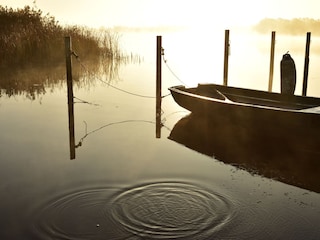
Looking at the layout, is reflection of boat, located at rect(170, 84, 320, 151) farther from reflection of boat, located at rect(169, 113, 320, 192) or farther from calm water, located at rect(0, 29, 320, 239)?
calm water, located at rect(0, 29, 320, 239)

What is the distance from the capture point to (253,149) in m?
8.96

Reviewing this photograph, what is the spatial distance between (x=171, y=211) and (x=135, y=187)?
1036 mm

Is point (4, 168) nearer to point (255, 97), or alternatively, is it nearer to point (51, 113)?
point (51, 113)

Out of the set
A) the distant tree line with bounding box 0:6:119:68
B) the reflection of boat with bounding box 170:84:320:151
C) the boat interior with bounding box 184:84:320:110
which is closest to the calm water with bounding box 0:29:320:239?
the reflection of boat with bounding box 170:84:320:151

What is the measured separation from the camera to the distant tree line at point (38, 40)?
22252 millimetres

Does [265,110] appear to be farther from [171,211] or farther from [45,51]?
[45,51]

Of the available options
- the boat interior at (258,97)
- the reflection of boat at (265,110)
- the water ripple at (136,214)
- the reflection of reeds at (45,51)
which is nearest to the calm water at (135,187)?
the water ripple at (136,214)

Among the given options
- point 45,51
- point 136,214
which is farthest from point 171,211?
point 45,51

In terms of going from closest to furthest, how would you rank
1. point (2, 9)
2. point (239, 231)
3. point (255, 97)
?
1. point (239, 231)
2. point (255, 97)
3. point (2, 9)

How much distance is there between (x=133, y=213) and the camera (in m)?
5.57

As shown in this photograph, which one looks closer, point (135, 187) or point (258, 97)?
point (135, 187)

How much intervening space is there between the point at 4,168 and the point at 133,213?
10.2ft

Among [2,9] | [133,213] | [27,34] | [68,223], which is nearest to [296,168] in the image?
[133,213]

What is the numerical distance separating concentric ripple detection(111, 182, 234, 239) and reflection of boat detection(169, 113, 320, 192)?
1.82m
